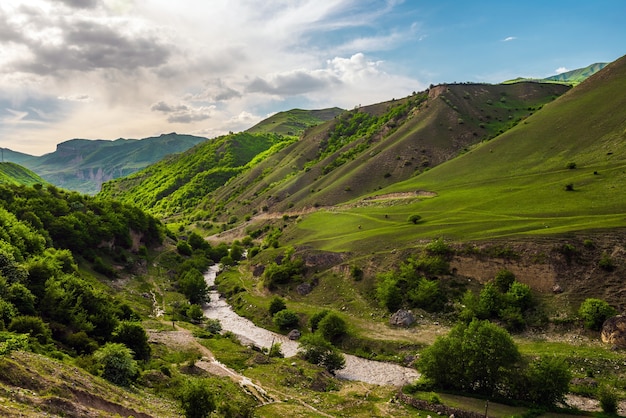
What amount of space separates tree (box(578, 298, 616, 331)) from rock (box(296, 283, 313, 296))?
50.3 m

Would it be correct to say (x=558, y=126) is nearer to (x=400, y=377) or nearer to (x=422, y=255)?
(x=422, y=255)

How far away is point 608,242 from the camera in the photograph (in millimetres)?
65688

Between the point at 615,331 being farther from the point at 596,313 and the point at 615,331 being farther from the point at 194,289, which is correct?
the point at 194,289

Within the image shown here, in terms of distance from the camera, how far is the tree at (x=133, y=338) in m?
51.2

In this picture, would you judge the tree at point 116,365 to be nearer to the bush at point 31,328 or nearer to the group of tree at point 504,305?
the bush at point 31,328

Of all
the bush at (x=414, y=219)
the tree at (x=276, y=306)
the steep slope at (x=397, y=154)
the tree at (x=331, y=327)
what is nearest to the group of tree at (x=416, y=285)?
the tree at (x=331, y=327)

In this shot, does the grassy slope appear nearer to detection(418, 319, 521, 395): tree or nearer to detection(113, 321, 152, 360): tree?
detection(418, 319, 521, 395): tree

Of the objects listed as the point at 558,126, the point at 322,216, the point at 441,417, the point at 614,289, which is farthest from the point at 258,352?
the point at 558,126


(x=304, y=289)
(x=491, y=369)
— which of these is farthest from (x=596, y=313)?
(x=304, y=289)

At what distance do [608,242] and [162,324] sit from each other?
75951 mm

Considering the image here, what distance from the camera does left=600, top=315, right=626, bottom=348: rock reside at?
52.4 m

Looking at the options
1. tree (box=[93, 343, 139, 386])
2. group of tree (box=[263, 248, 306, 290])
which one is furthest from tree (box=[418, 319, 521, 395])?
group of tree (box=[263, 248, 306, 290])

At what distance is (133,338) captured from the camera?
5203cm

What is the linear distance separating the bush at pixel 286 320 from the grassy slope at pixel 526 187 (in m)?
23.7
